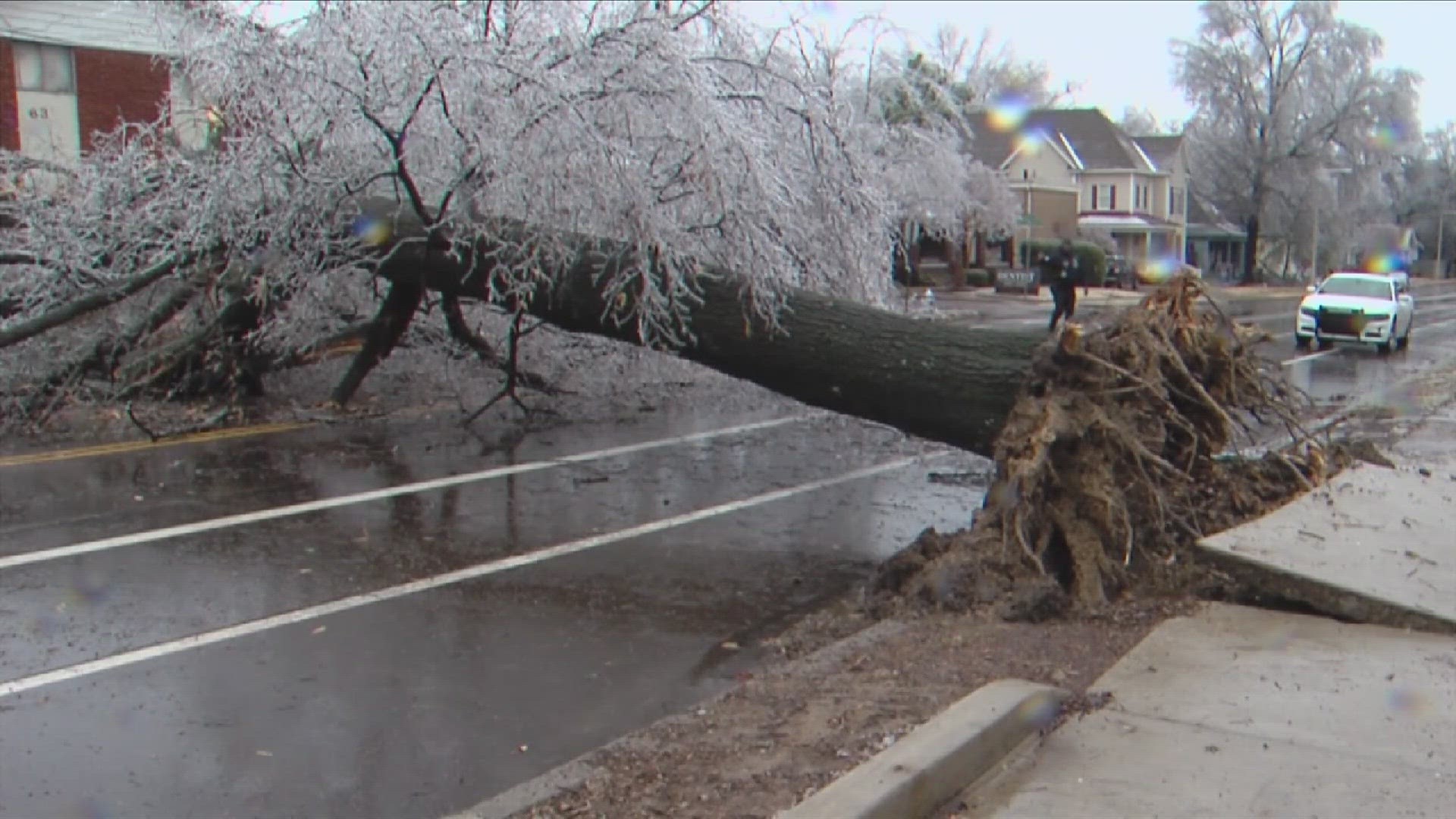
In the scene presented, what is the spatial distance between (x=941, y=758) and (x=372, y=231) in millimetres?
8098

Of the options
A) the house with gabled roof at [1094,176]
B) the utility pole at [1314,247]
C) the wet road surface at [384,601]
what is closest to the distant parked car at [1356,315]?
the wet road surface at [384,601]

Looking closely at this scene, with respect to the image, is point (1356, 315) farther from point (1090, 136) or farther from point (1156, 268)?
point (1090, 136)

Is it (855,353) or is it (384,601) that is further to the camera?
(855,353)

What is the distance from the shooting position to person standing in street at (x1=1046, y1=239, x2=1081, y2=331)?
23.6 metres

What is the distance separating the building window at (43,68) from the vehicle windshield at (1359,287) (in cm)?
2487

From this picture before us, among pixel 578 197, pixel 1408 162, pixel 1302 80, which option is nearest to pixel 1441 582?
pixel 578 197

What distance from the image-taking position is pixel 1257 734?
5.02 meters

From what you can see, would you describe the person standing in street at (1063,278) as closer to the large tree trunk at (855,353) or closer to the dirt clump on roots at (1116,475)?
the large tree trunk at (855,353)

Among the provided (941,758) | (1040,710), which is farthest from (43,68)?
(941,758)

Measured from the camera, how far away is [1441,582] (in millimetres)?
6730

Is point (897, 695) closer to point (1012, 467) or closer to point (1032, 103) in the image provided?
point (1012, 467)

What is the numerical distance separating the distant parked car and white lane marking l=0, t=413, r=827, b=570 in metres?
16.7

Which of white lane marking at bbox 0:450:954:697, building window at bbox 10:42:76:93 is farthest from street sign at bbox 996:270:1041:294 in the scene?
white lane marking at bbox 0:450:954:697

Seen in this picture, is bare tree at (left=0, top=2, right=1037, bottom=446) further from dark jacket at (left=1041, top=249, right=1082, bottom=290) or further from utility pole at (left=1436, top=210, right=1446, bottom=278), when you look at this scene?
utility pole at (left=1436, top=210, right=1446, bottom=278)
